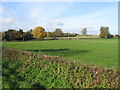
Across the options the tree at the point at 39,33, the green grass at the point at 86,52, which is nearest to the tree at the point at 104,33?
the tree at the point at 39,33

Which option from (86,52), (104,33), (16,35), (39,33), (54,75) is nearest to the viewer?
(54,75)

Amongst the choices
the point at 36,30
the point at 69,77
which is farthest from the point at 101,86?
the point at 36,30

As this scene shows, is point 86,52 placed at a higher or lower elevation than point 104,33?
lower

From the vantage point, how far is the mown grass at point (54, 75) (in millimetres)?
5477

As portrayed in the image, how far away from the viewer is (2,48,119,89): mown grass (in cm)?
548

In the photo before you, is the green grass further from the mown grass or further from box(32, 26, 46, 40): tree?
box(32, 26, 46, 40): tree

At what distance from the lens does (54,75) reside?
20.4 feet

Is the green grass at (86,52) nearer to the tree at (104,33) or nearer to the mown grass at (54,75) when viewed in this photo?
the mown grass at (54,75)

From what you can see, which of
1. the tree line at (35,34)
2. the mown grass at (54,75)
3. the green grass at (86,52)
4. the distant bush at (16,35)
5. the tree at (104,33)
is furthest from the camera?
the tree at (104,33)

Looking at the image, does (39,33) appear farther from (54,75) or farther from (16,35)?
(54,75)

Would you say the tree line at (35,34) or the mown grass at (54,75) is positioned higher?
the tree line at (35,34)

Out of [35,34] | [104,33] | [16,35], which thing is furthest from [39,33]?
[104,33]

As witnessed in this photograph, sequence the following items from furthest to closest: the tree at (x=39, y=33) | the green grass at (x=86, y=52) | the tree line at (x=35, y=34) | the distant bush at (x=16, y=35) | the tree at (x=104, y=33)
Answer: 1. the tree at (x=104, y=33)
2. the tree at (x=39, y=33)
3. the tree line at (x=35, y=34)
4. the distant bush at (x=16, y=35)
5. the green grass at (x=86, y=52)

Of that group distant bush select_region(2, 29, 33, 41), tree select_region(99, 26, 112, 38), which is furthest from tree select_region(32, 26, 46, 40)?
tree select_region(99, 26, 112, 38)
